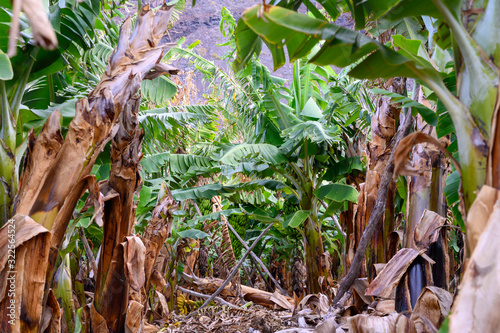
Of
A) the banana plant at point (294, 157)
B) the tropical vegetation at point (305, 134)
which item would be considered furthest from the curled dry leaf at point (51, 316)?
→ the banana plant at point (294, 157)

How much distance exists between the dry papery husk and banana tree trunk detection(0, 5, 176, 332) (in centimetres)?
134

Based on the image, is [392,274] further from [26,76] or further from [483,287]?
[26,76]

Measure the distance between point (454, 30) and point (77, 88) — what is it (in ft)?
8.44

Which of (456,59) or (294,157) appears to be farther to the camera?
(294,157)

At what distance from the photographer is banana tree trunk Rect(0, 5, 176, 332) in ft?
4.39

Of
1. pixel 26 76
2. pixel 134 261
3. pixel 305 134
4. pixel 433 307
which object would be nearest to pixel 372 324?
pixel 433 307

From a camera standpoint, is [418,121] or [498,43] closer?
[498,43]

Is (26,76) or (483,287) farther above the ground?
(26,76)

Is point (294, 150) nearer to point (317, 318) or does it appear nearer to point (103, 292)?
point (317, 318)

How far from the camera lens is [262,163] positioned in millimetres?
4648

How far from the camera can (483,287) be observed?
0.68 m

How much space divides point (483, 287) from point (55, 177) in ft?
4.95

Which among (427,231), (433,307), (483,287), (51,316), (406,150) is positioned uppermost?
(406,150)

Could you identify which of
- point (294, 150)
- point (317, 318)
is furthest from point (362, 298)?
point (294, 150)
